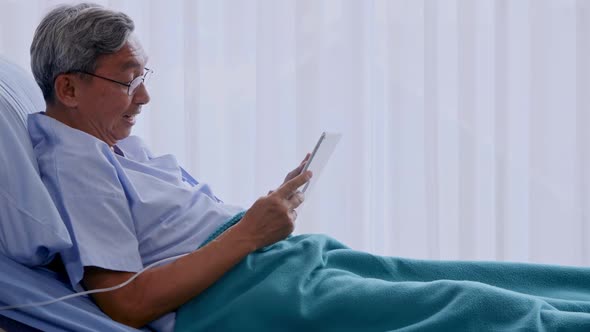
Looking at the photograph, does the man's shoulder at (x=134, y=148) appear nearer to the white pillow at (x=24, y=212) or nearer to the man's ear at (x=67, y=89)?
the man's ear at (x=67, y=89)

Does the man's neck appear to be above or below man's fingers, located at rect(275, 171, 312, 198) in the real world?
above

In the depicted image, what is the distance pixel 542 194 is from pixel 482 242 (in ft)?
0.85

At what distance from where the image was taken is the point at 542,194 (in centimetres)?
278

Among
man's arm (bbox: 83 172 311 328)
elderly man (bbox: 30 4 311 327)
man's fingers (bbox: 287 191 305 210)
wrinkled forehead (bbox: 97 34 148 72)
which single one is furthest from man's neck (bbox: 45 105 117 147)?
man's fingers (bbox: 287 191 305 210)

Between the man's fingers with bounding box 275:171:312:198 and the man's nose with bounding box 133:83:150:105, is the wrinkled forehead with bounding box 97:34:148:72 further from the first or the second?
the man's fingers with bounding box 275:171:312:198

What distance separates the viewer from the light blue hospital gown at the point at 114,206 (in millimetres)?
1407

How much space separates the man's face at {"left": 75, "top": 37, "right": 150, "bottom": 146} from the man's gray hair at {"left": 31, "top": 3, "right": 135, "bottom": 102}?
0.02m

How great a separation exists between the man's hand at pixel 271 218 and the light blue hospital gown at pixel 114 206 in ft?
0.51

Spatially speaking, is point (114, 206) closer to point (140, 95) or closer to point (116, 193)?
point (116, 193)

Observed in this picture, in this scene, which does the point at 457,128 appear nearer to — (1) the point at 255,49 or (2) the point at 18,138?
(1) the point at 255,49

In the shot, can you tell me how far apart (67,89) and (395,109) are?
145 cm

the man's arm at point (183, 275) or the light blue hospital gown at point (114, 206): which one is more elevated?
the light blue hospital gown at point (114, 206)

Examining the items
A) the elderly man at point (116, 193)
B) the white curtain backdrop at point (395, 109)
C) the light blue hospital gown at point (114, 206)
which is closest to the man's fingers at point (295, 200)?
the elderly man at point (116, 193)

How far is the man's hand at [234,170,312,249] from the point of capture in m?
1.47
